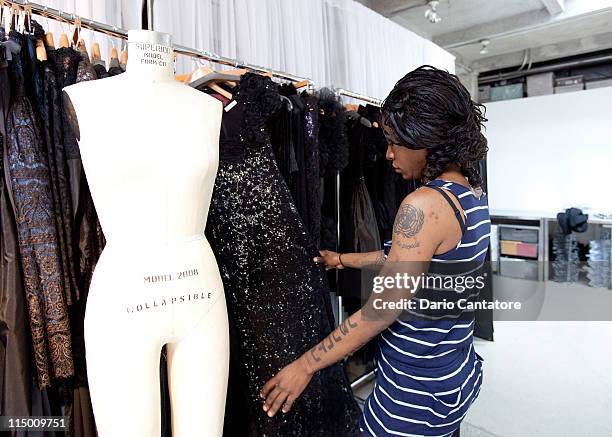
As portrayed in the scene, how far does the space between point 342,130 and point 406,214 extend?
0.90 meters

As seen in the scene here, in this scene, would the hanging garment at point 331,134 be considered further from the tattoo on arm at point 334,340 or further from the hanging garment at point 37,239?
the hanging garment at point 37,239

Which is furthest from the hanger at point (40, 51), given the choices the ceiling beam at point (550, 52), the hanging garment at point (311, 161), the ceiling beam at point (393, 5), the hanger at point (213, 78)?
the ceiling beam at point (550, 52)

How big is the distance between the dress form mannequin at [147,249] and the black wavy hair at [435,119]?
490 mm

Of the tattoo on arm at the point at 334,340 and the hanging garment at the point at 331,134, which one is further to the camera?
the hanging garment at the point at 331,134

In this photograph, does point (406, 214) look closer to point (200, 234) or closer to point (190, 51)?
point (200, 234)

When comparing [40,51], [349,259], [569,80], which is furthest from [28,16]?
[569,80]

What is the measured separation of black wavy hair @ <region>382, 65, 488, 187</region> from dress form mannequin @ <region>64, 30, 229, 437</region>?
0.49 metres

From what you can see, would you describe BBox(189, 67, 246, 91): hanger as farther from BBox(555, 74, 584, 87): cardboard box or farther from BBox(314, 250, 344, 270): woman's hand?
BBox(555, 74, 584, 87): cardboard box

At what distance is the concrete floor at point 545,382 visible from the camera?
223 cm

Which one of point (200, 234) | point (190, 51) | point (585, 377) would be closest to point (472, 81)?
point (585, 377)

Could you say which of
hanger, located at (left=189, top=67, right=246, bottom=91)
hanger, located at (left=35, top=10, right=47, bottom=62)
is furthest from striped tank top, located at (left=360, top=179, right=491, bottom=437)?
hanger, located at (left=35, top=10, right=47, bottom=62)

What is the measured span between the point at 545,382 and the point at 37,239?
2949mm

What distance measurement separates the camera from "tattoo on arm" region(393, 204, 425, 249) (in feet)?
3.28

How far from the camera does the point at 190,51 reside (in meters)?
1.47
